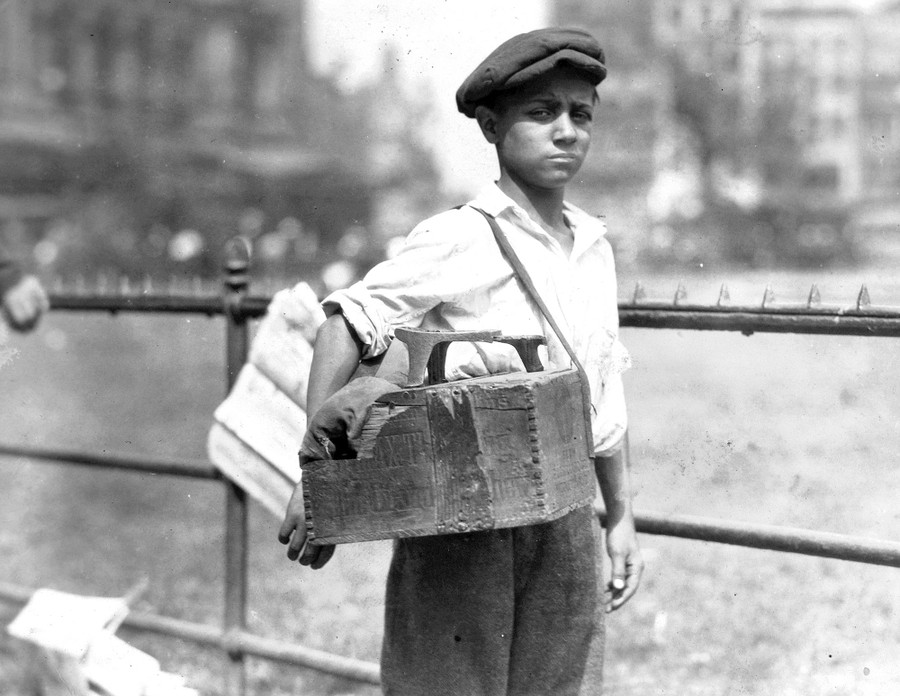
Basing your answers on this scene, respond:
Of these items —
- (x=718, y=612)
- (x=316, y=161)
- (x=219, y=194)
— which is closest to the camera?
(x=718, y=612)

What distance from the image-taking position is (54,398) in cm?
876

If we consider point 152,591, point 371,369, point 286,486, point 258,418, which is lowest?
point 152,591

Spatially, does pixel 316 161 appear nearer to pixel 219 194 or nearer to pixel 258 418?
pixel 219 194

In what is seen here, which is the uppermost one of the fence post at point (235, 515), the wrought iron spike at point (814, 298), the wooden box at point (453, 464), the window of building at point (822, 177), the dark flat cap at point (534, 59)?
the dark flat cap at point (534, 59)

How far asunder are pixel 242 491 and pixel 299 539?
1.23 m

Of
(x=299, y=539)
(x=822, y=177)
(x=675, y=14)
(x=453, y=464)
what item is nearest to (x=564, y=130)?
(x=453, y=464)

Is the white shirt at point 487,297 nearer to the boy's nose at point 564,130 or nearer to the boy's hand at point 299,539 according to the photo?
the boy's nose at point 564,130

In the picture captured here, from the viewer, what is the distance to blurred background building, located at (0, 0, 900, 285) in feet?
68.4

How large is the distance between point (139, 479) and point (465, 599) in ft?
17.7

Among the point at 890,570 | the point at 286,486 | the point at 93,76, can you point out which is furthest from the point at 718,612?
the point at 93,76

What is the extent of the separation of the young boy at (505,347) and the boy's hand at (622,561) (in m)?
0.13

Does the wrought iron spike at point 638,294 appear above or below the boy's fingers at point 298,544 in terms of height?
above

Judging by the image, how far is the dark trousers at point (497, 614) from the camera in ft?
6.43

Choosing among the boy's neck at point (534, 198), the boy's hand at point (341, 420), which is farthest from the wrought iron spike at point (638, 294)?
the boy's hand at point (341, 420)
